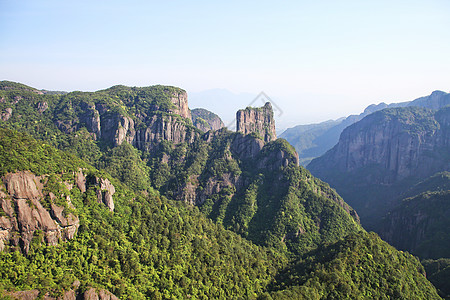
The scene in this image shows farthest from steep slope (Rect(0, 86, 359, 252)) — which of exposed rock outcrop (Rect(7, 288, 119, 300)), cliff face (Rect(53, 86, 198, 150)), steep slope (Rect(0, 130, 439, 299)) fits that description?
exposed rock outcrop (Rect(7, 288, 119, 300))

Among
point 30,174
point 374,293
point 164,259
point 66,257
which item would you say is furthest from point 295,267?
point 30,174

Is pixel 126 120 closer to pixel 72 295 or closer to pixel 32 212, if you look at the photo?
pixel 32 212

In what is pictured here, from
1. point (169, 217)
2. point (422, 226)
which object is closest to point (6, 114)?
point (169, 217)

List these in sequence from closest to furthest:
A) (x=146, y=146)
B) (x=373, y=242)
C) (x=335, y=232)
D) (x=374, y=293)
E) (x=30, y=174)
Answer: (x=30, y=174), (x=374, y=293), (x=373, y=242), (x=335, y=232), (x=146, y=146)

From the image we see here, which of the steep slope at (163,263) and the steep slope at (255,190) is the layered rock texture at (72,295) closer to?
the steep slope at (163,263)

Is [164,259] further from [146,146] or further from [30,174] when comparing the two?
[146,146]

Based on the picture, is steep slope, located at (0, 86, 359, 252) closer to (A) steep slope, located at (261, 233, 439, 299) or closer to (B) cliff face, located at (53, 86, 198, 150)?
(B) cliff face, located at (53, 86, 198, 150)

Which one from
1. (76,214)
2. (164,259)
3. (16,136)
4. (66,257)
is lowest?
(164,259)

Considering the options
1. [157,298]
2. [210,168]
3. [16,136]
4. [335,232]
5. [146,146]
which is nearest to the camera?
[157,298]
